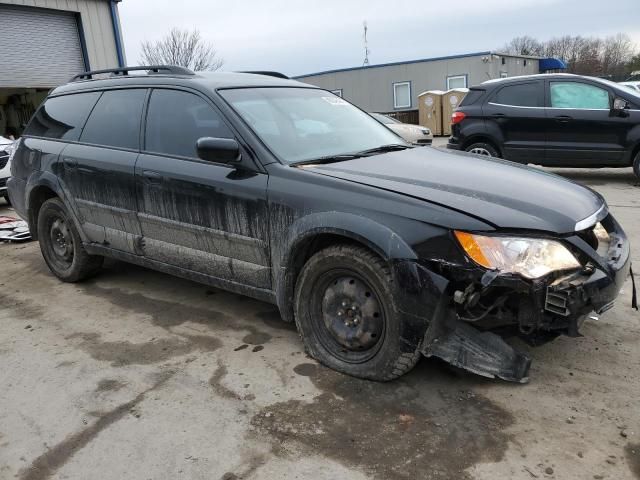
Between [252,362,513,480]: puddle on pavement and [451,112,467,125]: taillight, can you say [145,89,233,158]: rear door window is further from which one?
[451,112,467,125]: taillight

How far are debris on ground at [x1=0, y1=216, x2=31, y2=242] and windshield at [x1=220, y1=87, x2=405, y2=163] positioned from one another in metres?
4.21

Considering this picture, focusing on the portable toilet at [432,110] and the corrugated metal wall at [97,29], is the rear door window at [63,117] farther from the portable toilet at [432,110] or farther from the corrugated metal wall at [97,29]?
the portable toilet at [432,110]

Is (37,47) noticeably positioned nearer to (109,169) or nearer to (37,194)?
(37,194)

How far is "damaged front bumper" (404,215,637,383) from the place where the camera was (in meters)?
2.60

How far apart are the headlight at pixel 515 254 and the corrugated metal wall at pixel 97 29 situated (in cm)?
1437

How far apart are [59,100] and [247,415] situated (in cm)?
364

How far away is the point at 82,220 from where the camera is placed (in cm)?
462

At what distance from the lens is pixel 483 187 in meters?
3.04

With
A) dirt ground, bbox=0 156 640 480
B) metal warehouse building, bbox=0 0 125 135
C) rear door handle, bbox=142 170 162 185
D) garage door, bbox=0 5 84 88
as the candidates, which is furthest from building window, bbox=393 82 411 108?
rear door handle, bbox=142 170 162 185

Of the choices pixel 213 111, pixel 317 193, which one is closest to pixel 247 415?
pixel 317 193

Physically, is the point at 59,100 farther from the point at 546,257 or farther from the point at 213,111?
the point at 546,257

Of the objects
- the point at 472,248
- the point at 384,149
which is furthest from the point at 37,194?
the point at 472,248

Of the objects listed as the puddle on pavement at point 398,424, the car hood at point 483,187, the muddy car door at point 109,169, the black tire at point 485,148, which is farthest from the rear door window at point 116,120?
the black tire at point 485,148

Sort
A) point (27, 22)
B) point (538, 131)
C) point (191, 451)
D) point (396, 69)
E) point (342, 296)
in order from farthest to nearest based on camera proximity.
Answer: point (396, 69) → point (27, 22) → point (538, 131) → point (342, 296) → point (191, 451)
